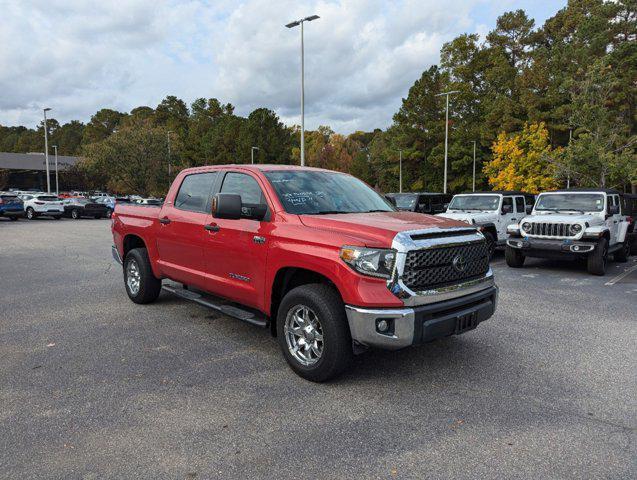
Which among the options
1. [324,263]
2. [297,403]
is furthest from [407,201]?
[297,403]

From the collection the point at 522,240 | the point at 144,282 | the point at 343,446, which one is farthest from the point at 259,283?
the point at 522,240

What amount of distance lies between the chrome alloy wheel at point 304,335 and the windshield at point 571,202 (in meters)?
8.91

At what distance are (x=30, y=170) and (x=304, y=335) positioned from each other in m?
77.6

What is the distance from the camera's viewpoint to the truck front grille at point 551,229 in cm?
988

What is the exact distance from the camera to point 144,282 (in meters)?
6.55

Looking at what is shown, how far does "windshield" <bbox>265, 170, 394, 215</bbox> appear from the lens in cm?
469

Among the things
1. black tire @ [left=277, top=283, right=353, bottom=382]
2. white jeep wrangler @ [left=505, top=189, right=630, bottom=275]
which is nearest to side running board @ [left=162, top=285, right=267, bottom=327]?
black tire @ [left=277, top=283, right=353, bottom=382]

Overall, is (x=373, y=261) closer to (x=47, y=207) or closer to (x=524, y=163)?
(x=47, y=207)

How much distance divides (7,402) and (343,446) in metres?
2.64

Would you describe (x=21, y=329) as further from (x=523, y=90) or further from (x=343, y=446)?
(x=523, y=90)

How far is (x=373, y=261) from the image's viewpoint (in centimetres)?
376

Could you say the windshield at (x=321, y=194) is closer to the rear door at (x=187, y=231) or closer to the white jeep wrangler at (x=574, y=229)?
the rear door at (x=187, y=231)

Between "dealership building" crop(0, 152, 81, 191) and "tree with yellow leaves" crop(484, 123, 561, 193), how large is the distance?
47925mm

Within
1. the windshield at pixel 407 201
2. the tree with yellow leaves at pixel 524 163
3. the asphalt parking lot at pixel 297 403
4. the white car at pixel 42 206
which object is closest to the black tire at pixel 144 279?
the asphalt parking lot at pixel 297 403
